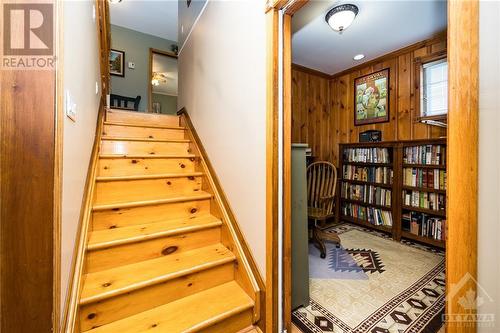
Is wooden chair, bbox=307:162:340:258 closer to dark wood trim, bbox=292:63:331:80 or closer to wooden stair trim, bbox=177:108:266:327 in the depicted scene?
wooden stair trim, bbox=177:108:266:327

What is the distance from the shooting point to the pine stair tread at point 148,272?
117 centimetres

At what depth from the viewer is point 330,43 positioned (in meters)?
2.96

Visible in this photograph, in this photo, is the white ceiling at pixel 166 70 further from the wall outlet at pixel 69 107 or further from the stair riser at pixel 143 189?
the wall outlet at pixel 69 107

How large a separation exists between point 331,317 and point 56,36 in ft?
6.80

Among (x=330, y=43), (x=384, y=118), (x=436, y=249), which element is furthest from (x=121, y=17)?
(x=436, y=249)

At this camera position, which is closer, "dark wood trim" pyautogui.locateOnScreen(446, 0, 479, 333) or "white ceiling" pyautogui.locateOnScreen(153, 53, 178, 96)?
"dark wood trim" pyautogui.locateOnScreen(446, 0, 479, 333)

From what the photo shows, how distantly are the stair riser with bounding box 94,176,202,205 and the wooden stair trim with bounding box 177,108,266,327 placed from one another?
0.65ft

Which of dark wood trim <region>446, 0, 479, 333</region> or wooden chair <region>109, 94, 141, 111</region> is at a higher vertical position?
wooden chair <region>109, 94, 141, 111</region>

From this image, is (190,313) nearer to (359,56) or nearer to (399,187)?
(399,187)

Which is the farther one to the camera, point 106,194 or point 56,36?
point 106,194

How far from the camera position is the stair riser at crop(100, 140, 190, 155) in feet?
7.15

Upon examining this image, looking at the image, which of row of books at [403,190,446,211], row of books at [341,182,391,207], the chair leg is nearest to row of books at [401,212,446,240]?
row of books at [403,190,446,211]

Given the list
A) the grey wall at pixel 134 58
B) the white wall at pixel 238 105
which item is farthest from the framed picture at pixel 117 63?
the white wall at pixel 238 105

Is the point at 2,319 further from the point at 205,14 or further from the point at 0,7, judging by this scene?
the point at 205,14
